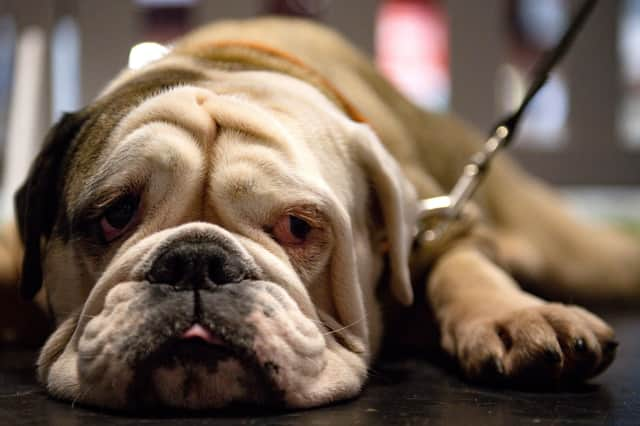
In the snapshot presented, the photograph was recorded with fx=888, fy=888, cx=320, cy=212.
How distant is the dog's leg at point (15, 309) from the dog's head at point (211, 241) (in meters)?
0.31

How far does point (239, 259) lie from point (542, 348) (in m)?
0.46

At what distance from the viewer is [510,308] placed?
1454mm

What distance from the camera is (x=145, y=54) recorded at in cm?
174

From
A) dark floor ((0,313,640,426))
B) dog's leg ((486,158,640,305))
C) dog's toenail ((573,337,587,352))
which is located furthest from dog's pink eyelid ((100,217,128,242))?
dog's leg ((486,158,640,305))

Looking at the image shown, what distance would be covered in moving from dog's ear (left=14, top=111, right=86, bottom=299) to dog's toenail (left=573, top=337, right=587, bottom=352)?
2.75ft

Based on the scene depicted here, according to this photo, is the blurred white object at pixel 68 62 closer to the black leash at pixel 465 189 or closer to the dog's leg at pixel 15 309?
the dog's leg at pixel 15 309

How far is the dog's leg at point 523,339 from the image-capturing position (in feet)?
4.25

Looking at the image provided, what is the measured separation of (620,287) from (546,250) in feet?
1.09

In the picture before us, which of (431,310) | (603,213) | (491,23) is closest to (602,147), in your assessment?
(603,213)

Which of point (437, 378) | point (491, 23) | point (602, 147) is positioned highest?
point (491, 23)

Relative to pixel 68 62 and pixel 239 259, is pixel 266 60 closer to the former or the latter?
pixel 239 259

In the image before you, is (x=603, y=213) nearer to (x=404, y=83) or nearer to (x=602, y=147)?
(x=602, y=147)

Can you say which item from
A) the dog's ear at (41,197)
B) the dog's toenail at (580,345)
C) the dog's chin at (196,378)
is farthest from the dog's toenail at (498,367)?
the dog's ear at (41,197)

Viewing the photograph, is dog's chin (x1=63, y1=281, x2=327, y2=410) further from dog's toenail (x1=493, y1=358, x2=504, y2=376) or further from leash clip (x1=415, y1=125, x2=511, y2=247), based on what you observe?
leash clip (x1=415, y1=125, x2=511, y2=247)
